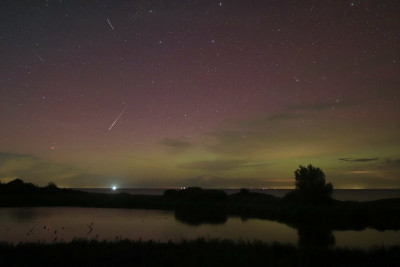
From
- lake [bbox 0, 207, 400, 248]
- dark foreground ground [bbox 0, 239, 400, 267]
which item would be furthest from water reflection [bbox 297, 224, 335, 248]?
dark foreground ground [bbox 0, 239, 400, 267]

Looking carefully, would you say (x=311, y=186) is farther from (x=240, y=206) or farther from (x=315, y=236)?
(x=315, y=236)

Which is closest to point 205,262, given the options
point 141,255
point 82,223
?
point 141,255

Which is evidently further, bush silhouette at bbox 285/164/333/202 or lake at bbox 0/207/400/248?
bush silhouette at bbox 285/164/333/202

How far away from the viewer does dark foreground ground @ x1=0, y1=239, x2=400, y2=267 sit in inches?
534

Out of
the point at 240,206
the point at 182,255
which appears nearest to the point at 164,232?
the point at 182,255

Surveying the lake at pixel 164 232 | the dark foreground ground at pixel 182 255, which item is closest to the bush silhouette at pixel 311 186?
the lake at pixel 164 232

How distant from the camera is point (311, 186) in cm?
3912

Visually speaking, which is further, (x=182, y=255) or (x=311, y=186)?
(x=311, y=186)

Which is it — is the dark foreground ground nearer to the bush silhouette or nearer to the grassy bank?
the grassy bank

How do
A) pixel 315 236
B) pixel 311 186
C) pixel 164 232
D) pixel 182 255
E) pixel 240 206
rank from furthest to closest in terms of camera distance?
pixel 240 206 < pixel 311 186 < pixel 164 232 < pixel 315 236 < pixel 182 255

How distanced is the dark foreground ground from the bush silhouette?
21.9m

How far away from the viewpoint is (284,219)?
3347 cm

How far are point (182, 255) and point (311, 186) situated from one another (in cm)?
2816

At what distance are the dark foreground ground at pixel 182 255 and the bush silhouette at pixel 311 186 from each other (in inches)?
862
